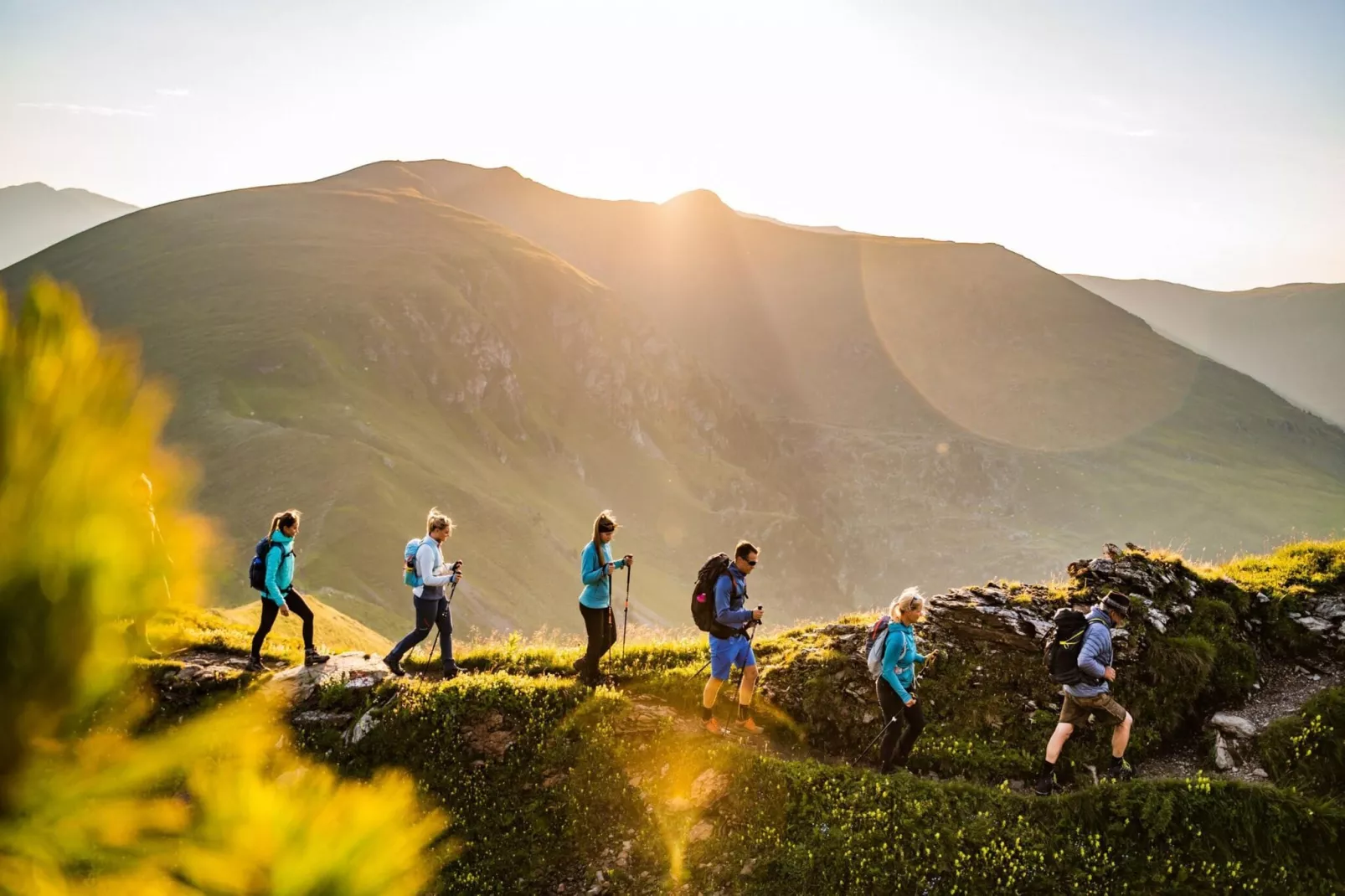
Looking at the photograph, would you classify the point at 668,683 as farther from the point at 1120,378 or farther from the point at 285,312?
the point at 1120,378

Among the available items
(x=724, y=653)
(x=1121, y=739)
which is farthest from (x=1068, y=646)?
(x=724, y=653)

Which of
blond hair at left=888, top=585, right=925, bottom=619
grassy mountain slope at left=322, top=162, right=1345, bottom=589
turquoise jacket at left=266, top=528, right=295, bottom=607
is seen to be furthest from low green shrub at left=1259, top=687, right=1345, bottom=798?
grassy mountain slope at left=322, top=162, right=1345, bottom=589

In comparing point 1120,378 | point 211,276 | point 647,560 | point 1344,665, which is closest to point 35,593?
point 1344,665

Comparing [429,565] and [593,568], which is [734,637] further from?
[429,565]

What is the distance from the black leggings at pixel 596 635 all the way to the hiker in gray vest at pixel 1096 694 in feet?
20.6

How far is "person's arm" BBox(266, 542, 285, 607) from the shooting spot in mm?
11539

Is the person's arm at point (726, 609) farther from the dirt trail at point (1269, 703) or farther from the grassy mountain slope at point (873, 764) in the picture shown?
the dirt trail at point (1269, 703)

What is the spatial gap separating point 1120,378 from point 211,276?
7144 inches

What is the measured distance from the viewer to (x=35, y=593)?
4293 millimetres

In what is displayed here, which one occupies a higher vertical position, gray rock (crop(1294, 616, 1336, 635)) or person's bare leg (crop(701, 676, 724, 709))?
gray rock (crop(1294, 616, 1336, 635))

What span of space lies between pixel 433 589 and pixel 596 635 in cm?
285

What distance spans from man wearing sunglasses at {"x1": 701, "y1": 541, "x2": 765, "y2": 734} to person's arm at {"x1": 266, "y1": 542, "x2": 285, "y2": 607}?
24.3 ft

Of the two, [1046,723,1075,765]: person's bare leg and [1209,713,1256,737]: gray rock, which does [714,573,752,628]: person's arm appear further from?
[1209,713,1256,737]: gray rock

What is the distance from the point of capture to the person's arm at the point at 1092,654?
8.50 m
